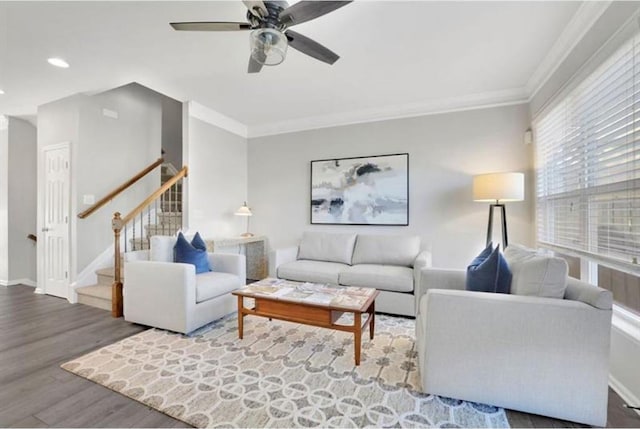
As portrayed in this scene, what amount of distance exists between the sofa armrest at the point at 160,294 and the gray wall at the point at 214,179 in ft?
4.14

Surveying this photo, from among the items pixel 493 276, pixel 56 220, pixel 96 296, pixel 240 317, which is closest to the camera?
pixel 493 276

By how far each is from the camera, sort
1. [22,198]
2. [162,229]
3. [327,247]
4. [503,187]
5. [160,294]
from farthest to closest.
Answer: [22,198], [162,229], [327,247], [503,187], [160,294]

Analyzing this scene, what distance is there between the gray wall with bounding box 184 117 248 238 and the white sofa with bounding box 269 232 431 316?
1.30m

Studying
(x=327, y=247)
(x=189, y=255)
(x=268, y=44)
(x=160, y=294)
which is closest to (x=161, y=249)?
(x=189, y=255)

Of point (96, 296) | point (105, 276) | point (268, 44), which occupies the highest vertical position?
point (268, 44)

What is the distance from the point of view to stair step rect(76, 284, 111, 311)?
3270 millimetres

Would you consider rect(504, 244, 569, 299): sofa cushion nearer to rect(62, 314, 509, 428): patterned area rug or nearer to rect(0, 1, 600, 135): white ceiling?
rect(62, 314, 509, 428): patterned area rug

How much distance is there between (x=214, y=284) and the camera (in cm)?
279

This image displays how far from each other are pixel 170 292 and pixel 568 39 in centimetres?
406

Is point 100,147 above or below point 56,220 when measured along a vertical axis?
above

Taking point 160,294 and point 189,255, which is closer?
point 160,294

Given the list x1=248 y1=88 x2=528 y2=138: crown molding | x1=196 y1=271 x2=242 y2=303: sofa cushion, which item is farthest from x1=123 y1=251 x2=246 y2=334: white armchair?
x1=248 y1=88 x2=528 y2=138: crown molding

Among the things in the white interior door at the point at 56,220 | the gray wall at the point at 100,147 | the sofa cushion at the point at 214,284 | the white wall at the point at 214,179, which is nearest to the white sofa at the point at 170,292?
the sofa cushion at the point at 214,284

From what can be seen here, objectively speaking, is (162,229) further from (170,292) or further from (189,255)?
(170,292)
